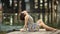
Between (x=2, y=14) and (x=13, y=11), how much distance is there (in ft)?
0.45

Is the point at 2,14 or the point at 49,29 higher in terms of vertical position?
the point at 2,14

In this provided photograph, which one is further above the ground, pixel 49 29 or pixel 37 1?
pixel 37 1

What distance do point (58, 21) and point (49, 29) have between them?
0.14 meters

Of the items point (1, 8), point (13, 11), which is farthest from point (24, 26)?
point (1, 8)

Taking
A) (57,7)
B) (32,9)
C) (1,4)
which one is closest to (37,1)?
(32,9)

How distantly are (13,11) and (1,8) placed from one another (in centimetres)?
15

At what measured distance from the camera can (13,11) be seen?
6.98 ft

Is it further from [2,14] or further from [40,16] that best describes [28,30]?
[2,14]

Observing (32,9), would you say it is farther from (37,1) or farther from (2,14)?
(2,14)

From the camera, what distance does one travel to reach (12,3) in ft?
7.02

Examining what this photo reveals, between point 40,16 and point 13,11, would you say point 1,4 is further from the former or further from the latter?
point 40,16

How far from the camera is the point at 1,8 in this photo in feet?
7.00

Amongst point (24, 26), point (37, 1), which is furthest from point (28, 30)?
point (37, 1)

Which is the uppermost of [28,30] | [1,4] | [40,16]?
[1,4]
